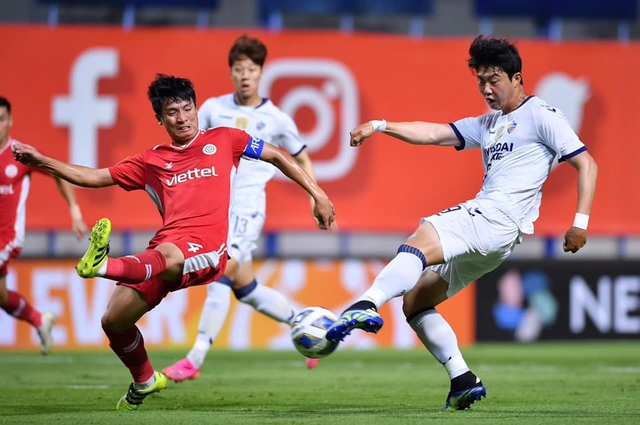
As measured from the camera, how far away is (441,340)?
657cm

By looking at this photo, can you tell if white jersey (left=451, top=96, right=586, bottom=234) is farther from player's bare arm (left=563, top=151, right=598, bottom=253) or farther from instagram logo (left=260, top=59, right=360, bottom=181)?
instagram logo (left=260, top=59, right=360, bottom=181)

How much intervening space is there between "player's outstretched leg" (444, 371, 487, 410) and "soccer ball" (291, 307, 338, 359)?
3.31 ft

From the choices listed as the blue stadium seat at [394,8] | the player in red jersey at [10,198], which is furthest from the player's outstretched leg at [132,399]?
the blue stadium seat at [394,8]

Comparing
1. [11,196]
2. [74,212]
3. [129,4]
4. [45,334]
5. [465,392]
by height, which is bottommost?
[45,334]

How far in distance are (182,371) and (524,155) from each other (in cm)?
333

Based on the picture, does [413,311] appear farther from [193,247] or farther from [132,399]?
[132,399]

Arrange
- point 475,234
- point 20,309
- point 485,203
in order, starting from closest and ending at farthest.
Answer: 1. point 475,234
2. point 485,203
3. point 20,309

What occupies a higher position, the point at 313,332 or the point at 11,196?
the point at 11,196

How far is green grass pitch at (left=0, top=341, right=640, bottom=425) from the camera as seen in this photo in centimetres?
609

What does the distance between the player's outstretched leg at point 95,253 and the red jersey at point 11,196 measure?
3.77m

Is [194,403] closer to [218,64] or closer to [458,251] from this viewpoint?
[458,251]

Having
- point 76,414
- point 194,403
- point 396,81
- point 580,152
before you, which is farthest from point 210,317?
point 396,81

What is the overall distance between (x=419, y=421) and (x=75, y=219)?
14.8ft

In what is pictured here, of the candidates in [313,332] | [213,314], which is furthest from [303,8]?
[313,332]
